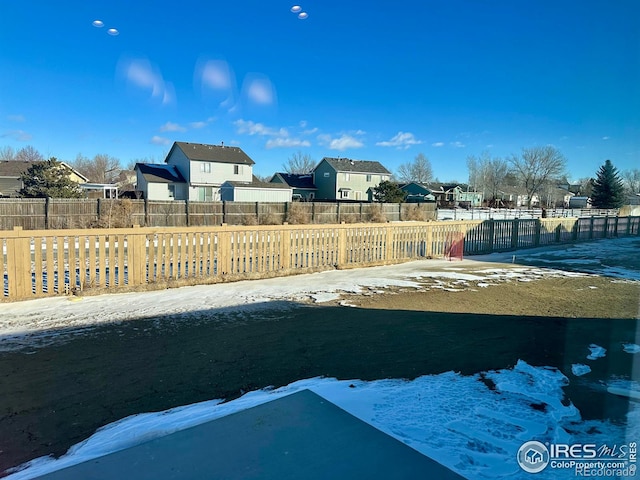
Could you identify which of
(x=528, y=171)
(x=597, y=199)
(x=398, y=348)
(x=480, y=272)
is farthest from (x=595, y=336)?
(x=528, y=171)

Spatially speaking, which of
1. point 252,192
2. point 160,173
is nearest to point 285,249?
point 252,192

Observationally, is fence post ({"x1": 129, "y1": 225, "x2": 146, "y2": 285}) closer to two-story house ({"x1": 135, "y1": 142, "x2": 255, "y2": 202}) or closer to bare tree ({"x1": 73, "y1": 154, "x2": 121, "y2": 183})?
two-story house ({"x1": 135, "y1": 142, "x2": 255, "y2": 202})

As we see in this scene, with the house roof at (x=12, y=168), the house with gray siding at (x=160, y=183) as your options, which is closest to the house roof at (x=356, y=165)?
the house with gray siding at (x=160, y=183)

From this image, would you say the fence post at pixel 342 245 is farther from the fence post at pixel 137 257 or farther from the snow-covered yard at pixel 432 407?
the fence post at pixel 137 257

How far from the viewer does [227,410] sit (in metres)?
3.07

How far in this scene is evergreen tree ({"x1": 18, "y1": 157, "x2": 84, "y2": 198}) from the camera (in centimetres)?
2652

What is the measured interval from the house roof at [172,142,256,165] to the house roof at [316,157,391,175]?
44.4 feet

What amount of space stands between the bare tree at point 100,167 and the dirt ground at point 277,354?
79.2m

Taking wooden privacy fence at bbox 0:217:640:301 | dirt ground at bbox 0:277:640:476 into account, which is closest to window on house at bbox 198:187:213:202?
wooden privacy fence at bbox 0:217:640:301

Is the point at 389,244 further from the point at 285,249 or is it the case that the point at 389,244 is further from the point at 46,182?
the point at 46,182

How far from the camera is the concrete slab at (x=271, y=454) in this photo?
2.29m

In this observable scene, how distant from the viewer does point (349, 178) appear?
55125mm

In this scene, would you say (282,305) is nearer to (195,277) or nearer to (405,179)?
(195,277)

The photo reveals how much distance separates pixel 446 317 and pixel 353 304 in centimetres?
142
